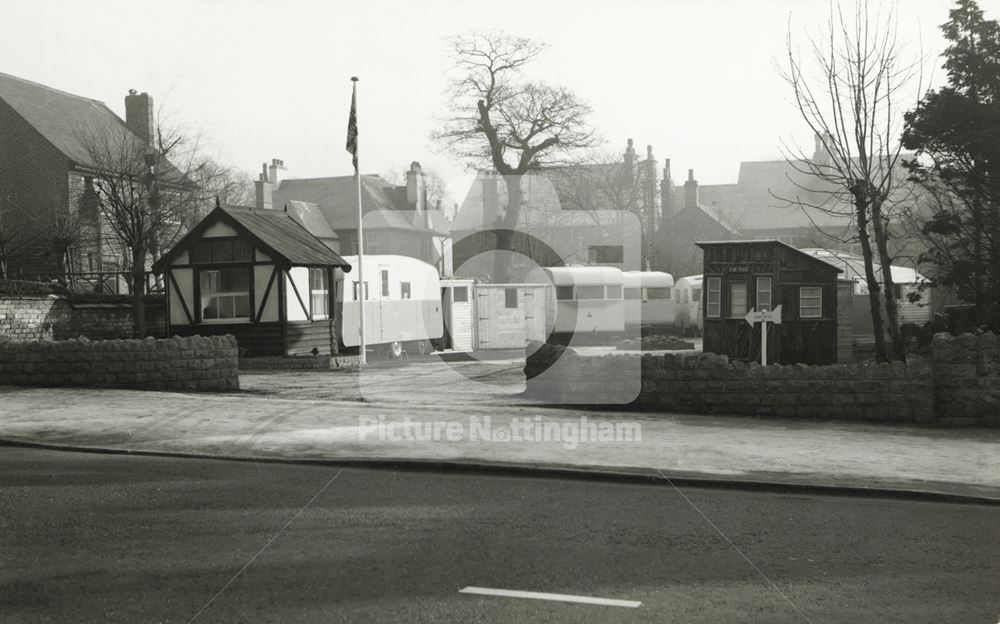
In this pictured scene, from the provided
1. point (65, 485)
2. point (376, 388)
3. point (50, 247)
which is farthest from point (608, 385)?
Answer: point (50, 247)

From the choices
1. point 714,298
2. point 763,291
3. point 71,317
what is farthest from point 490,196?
point 71,317

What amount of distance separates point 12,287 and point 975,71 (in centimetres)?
2794

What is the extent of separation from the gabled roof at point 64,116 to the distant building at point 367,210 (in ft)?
53.1

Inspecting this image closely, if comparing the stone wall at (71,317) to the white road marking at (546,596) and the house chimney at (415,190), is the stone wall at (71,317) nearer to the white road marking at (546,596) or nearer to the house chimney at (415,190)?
the white road marking at (546,596)

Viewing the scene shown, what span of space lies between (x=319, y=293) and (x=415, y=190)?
41128mm

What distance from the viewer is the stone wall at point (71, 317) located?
26.2 metres

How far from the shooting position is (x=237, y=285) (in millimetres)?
25062

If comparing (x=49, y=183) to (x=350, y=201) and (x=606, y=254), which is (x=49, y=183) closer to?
(x=350, y=201)

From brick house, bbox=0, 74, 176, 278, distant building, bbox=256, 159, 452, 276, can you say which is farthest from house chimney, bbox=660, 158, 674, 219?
brick house, bbox=0, 74, 176, 278

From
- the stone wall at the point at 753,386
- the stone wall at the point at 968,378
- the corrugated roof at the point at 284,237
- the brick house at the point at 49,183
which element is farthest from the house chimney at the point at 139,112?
the stone wall at the point at 968,378

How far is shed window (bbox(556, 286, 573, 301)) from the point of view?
34188 mm

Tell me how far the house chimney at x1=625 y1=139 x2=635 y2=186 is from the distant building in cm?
1424

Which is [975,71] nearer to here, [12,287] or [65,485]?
[65,485]

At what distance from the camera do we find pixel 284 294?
24.6m
